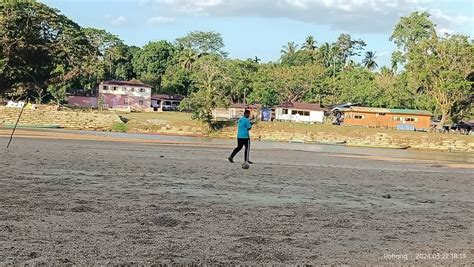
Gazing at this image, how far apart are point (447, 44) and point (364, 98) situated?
65.0ft

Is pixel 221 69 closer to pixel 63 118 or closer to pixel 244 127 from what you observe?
pixel 63 118

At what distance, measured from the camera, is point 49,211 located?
821 cm

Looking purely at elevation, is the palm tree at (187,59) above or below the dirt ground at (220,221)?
above

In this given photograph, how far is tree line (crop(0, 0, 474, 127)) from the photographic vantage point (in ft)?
218

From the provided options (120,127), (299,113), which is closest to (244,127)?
(120,127)

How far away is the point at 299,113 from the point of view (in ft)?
278

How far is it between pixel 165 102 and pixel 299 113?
29436 mm

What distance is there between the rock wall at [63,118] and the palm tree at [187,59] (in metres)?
39.7

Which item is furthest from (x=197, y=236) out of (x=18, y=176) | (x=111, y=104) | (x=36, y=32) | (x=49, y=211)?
(x=111, y=104)

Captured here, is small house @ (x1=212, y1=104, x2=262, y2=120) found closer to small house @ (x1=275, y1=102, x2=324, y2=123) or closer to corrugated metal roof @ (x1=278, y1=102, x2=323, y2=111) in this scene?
small house @ (x1=275, y1=102, x2=324, y2=123)

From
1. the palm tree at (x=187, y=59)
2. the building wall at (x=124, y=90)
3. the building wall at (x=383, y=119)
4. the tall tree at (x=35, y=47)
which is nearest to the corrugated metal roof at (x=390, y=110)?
the building wall at (x=383, y=119)

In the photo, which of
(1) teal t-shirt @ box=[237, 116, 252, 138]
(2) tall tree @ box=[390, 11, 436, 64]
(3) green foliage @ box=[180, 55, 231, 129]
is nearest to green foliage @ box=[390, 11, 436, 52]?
(2) tall tree @ box=[390, 11, 436, 64]

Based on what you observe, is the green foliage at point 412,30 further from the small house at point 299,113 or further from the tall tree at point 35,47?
the tall tree at point 35,47

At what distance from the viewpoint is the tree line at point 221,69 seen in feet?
218
